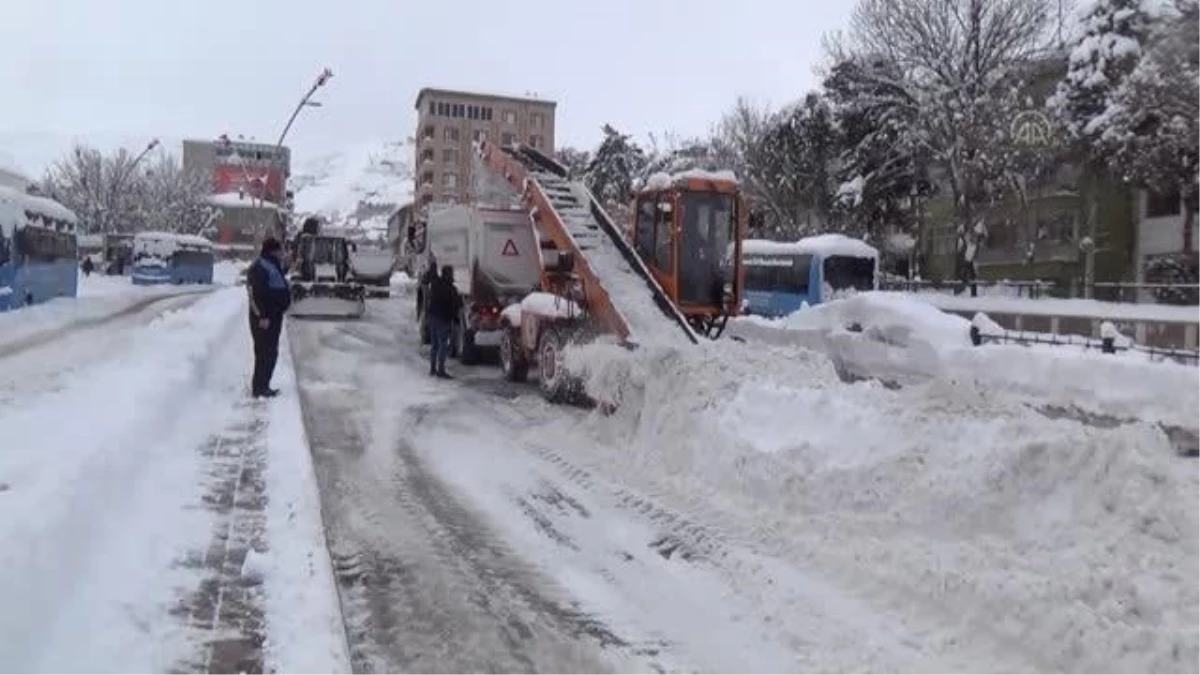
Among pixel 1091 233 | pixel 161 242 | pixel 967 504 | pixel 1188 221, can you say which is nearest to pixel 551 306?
pixel 967 504

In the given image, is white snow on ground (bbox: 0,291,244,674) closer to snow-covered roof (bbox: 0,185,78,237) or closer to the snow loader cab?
the snow loader cab

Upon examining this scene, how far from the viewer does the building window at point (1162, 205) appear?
43.8m

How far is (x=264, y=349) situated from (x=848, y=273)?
28.7 meters

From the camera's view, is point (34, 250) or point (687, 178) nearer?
point (687, 178)

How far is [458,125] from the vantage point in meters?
129

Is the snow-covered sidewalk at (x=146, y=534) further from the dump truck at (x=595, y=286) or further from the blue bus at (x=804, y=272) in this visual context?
the blue bus at (x=804, y=272)

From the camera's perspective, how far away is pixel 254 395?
13656mm

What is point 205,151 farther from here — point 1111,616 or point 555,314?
point 1111,616

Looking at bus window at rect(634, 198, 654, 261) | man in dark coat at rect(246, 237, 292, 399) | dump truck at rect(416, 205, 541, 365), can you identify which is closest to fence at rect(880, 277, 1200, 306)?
bus window at rect(634, 198, 654, 261)

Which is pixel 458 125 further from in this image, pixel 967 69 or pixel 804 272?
pixel 804 272

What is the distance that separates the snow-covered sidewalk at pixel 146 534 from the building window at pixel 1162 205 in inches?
1638

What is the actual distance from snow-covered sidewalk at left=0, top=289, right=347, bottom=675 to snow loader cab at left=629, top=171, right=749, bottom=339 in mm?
6559

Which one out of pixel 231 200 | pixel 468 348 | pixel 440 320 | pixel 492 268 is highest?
pixel 231 200

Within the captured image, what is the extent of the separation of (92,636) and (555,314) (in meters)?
10.5
